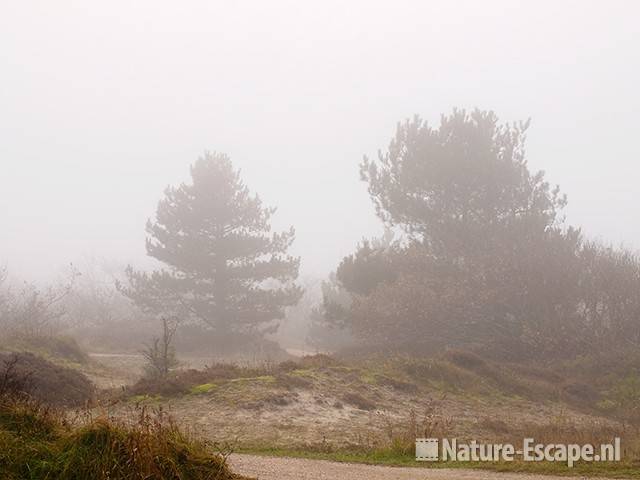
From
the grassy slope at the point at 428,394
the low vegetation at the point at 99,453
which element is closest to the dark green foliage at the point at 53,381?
the grassy slope at the point at 428,394

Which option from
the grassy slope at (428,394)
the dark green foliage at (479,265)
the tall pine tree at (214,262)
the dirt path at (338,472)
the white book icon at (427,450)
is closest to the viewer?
the dirt path at (338,472)

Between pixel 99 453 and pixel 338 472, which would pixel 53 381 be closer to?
pixel 338 472

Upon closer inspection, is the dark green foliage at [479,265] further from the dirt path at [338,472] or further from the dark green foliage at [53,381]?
the dirt path at [338,472]

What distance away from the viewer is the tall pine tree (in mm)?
34719

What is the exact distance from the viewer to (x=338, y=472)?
8602 mm

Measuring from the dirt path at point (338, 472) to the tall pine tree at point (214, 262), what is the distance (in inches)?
1011

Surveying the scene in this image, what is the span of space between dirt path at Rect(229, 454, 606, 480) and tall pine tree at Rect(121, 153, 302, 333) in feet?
84.3

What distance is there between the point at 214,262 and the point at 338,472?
2743 centimetres

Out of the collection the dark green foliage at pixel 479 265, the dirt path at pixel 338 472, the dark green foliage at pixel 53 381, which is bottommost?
the dirt path at pixel 338 472

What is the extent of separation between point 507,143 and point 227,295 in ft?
64.5

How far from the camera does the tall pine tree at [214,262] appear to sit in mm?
34719

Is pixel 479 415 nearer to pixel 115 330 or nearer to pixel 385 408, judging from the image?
pixel 385 408

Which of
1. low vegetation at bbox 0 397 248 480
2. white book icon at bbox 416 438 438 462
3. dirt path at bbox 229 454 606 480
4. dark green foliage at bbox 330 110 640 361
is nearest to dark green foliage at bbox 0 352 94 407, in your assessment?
dirt path at bbox 229 454 606 480

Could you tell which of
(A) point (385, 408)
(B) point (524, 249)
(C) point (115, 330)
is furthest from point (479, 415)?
(C) point (115, 330)
